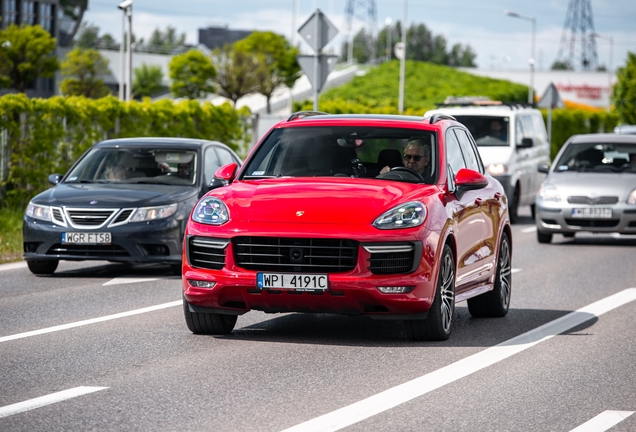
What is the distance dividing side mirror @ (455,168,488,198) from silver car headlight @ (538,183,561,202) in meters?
10.1

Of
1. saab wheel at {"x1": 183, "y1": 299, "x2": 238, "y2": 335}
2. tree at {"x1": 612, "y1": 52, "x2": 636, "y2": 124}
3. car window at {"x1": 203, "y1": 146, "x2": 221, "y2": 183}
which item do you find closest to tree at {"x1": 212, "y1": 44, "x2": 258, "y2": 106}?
tree at {"x1": 612, "y1": 52, "x2": 636, "y2": 124}

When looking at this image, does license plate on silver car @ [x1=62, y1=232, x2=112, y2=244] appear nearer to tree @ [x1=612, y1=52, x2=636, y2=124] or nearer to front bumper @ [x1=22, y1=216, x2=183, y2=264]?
front bumper @ [x1=22, y1=216, x2=183, y2=264]

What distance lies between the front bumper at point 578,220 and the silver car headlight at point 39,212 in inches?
339

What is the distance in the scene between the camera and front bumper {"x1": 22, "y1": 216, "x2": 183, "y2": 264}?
1328 cm

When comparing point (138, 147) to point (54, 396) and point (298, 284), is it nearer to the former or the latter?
point (298, 284)

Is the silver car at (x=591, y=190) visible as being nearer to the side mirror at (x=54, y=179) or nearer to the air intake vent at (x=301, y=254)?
the side mirror at (x=54, y=179)

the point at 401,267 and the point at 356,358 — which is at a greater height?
the point at 401,267

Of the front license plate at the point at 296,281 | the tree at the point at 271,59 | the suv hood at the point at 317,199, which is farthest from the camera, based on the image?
the tree at the point at 271,59

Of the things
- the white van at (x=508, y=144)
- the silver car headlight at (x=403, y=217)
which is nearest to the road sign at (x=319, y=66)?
the white van at (x=508, y=144)

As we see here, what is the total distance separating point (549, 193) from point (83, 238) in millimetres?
8714

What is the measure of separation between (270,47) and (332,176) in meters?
90.4

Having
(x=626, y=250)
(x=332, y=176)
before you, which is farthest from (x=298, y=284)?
(x=626, y=250)

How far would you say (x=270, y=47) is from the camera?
324ft

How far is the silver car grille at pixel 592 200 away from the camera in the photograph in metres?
18.9
